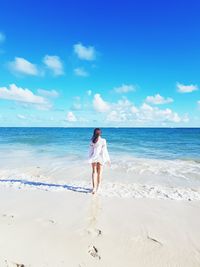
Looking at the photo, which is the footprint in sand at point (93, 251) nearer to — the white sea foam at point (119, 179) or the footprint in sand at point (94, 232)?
the footprint in sand at point (94, 232)

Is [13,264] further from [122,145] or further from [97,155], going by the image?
[122,145]

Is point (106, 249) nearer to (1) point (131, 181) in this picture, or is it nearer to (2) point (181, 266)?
(2) point (181, 266)

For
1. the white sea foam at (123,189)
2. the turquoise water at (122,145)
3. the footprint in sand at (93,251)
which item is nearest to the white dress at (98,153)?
the white sea foam at (123,189)

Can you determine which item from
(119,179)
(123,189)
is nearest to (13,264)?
(123,189)

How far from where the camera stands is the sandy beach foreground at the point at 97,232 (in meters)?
3.94

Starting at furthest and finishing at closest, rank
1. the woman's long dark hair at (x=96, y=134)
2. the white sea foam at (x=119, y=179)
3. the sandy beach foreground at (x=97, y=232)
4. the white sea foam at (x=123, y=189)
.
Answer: the white sea foam at (x=119, y=179) < the woman's long dark hair at (x=96, y=134) < the white sea foam at (x=123, y=189) < the sandy beach foreground at (x=97, y=232)

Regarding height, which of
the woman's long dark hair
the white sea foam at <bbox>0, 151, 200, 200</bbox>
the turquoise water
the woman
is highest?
the woman's long dark hair

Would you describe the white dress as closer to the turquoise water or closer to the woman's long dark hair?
the woman's long dark hair

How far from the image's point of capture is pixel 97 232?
4898mm

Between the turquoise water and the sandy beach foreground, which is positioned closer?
the sandy beach foreground

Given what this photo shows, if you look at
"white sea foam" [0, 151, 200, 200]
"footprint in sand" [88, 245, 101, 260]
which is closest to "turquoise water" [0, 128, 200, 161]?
"white sea foam" [0, 151, 200, 200]

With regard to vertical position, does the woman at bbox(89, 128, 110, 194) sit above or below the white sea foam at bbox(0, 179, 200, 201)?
above

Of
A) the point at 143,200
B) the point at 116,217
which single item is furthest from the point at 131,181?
the point at 116,217

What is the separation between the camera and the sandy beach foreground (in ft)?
12.9
